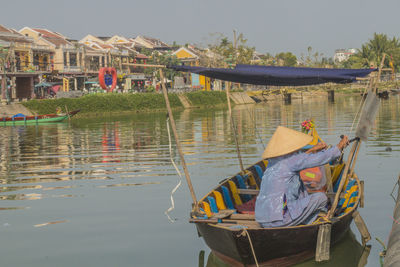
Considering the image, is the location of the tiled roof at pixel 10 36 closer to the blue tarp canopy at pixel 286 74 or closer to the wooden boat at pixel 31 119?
the wooden boat at pixel 31 119

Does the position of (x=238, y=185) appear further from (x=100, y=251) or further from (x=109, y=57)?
(x=109, y=57)

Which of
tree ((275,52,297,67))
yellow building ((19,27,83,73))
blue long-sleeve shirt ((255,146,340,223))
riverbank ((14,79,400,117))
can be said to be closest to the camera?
blue long-sleeve shirt ((255,146,340,223))

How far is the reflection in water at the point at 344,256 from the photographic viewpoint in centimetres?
789

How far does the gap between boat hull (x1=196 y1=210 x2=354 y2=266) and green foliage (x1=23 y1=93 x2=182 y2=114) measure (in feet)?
135

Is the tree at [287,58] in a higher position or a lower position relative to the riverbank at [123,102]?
higher

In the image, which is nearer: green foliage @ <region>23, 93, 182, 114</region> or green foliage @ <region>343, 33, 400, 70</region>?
green foliage @ <region>23, 93, 182, 114</region>

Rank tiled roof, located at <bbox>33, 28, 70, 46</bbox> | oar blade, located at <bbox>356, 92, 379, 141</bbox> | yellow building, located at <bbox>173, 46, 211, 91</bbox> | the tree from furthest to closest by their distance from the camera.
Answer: the tree
yellow building, located at <bbox>173, 46, 211, 91</bbox>
tiled roof, located at <bbox>33, 28, 70, 46</bbox>
oar blade, located at <bbox>356, 92, 379, 141</bbox>

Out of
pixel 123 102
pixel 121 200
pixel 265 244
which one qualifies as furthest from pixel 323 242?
pixel 123 102

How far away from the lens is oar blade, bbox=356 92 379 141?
7653mm

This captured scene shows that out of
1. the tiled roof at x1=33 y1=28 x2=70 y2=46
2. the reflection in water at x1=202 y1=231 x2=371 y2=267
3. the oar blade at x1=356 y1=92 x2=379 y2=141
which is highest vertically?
the tiled roof at x1=33 y1=28 x2=70 y2=46

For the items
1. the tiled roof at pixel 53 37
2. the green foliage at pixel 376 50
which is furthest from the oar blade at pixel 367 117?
the green foliage at pixel 376 50

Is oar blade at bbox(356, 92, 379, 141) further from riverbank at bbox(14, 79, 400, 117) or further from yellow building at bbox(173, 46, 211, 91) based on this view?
yellow building at bbox(173, 46, 211, 91)

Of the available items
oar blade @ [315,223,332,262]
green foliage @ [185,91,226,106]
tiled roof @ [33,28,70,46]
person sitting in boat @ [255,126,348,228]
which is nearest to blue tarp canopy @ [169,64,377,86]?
person sitting in boat @ [255,126,348,228]

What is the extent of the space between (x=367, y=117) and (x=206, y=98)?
55.2m
